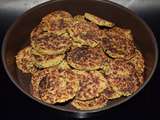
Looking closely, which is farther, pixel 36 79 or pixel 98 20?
pixel 98 20

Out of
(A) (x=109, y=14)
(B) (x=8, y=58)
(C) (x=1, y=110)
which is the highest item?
(A) (x=109, y=14)

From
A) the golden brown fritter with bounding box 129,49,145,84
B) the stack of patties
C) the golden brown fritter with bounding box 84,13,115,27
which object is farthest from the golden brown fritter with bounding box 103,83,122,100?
the golden brown fritter with bounding box 84,13,115,27

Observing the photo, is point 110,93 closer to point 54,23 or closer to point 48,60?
point 48,60

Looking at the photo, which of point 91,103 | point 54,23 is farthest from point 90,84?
point 54,23

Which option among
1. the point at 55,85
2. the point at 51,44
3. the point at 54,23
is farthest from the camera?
the point at 54,23

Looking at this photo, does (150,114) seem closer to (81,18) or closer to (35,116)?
(35,116)

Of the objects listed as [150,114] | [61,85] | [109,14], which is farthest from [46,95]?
[109,14]

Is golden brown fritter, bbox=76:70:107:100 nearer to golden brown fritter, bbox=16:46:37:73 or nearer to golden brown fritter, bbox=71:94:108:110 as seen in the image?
golden brown fritter, bbox=71:94:108:110
